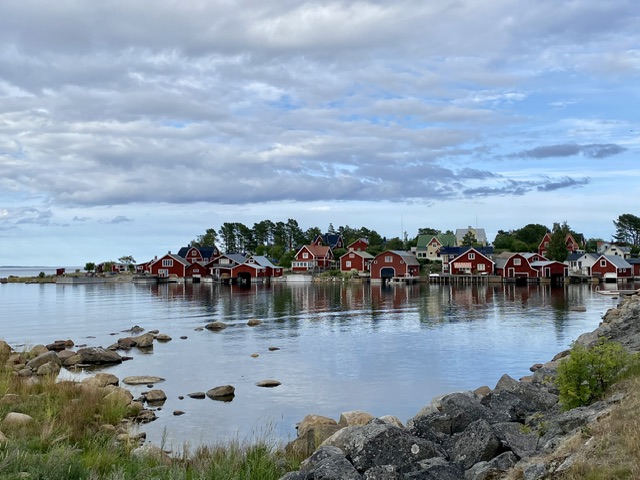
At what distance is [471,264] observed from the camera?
98.7 m

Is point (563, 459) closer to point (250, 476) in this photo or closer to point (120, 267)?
point (250, 476)

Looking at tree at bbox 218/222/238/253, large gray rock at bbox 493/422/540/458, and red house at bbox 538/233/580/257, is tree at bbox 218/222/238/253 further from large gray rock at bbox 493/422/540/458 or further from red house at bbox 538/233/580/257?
large gray rock at bbox 493/422/540/458

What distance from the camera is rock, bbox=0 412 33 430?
11.7 meters

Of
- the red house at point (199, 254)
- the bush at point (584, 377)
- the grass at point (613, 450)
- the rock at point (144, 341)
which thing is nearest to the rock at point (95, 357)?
the rock at point (144, 341)

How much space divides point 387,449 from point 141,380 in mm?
16182

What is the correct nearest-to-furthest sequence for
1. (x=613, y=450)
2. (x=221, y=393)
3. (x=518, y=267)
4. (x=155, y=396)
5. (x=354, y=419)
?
(x=613, y=450) < (x=354, y=419) < (x=155, y=396) < (x=221, y=393) < (x=518, y=267)

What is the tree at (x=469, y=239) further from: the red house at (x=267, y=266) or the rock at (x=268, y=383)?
the rock at (x=268, y=383)

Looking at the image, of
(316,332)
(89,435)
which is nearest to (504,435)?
(89,435)

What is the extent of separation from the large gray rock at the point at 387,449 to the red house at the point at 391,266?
92.0 meters

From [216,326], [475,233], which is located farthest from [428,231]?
[216,326]

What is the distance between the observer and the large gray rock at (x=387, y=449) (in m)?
8.85

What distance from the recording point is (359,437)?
30.9 ft

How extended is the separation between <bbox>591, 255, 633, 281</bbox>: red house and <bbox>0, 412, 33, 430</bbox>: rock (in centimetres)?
9440

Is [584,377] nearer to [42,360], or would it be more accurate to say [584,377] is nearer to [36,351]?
[42,360]
